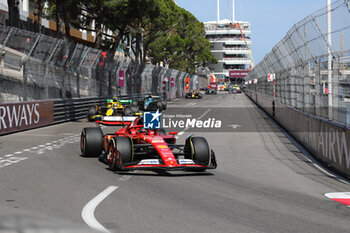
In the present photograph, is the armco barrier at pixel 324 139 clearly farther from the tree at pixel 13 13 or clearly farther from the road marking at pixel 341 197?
the tree at pixel 13 13

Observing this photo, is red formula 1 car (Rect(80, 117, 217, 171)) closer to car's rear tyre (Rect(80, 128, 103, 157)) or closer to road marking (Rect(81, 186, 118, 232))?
car's rear tyre (Rect(80, 128, 103, 157))

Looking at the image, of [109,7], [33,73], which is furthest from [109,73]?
[33,73]

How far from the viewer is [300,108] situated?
15.6 meters

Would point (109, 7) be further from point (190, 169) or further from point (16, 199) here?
point (16, 199)

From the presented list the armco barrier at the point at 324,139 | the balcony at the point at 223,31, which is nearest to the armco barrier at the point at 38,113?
the armco barrier at the point at 324,139

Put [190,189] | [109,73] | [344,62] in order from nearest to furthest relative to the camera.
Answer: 1. [190,189]
2. [344,62]
3. [109,73]

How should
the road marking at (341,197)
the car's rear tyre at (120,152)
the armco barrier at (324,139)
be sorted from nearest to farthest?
the road marking at (341,197) < the car's rear tyre at (120,152) < the armco barrier at (324,139)

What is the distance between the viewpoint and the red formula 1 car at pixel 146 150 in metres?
8.26

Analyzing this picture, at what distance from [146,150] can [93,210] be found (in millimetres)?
3854

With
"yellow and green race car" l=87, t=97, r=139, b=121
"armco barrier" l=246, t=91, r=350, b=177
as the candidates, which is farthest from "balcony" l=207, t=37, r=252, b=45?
"armco barrier" l=246, t=91, r=350, b=177

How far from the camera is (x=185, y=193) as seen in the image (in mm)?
6840

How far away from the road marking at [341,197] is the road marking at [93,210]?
2.86m

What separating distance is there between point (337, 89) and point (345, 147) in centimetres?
145

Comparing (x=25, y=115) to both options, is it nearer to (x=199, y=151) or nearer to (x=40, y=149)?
(x=40, y=149)
